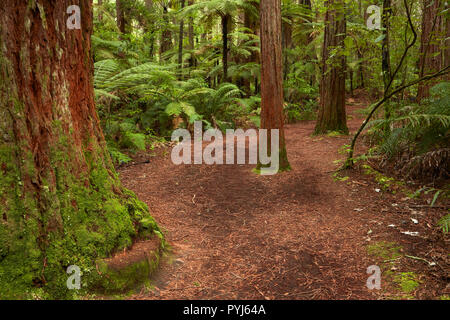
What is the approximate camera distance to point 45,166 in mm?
2264

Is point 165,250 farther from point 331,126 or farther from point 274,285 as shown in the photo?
point 331,126

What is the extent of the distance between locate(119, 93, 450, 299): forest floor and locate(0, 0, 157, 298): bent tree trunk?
0.59 metres

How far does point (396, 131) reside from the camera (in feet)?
15.8

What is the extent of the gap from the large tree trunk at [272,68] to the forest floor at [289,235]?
88 centimetres

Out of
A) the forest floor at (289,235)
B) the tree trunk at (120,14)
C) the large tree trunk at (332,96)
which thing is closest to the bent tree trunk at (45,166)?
the forest floor at (289,235)

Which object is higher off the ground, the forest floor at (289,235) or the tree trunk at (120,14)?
the tree trunk at (120,14)

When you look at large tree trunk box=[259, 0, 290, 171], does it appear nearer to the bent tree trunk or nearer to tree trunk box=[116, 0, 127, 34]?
the bent tree trunk

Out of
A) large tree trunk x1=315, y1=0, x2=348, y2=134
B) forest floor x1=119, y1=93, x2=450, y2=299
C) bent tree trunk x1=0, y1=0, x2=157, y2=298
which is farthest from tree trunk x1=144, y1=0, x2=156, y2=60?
bent tree trunk x1=0, y1=0, x2=157, y2=298

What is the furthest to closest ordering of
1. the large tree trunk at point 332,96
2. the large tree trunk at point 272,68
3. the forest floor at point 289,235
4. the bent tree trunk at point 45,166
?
the large tree trunk at point 332,96
the large tree trunk at point 272,68
the forest floor at point 289,235
the bent tree trunk at point 45,166

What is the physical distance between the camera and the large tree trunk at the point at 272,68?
16.4 feet

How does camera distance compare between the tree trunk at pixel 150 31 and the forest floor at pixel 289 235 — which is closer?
the forest floor at pixel 289 235

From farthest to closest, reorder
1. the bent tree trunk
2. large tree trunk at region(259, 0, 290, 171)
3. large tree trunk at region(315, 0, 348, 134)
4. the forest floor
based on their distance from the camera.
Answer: large tree trunk at region(315, 0, 348, 134) → large tree trunk at region(259, 0, 290, 171) → the forest floor → the bent tree trunk

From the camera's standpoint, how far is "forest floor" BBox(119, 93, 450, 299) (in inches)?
99.6

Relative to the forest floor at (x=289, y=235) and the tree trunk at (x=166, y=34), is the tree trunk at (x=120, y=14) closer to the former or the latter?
the tree trunk at (x=166, y=34)
